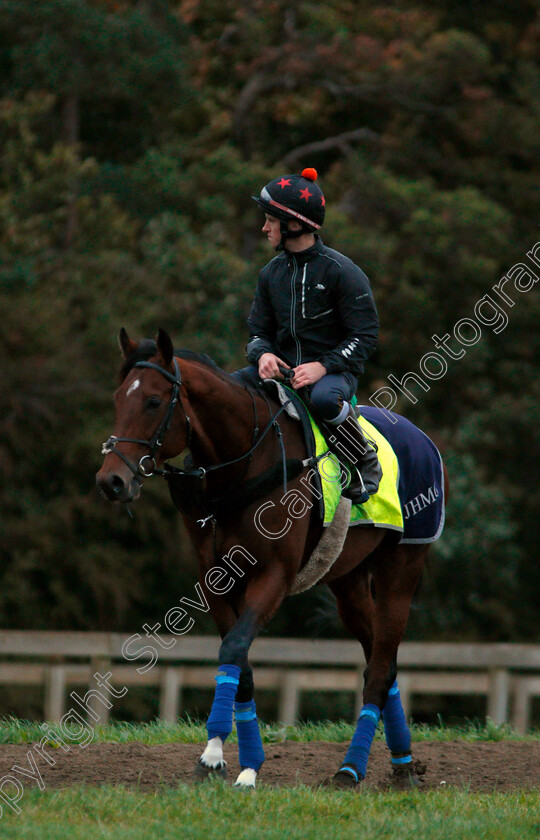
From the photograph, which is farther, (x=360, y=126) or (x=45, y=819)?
(x=360, y=126)

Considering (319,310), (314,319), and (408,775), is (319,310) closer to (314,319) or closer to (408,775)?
(314,319)

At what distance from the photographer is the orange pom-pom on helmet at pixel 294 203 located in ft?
20.3

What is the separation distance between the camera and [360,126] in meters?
24.3

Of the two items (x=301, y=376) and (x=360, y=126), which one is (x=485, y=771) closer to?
(x=301, y=376)

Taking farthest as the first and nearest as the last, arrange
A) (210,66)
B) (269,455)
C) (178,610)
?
(210,66)
(178,610)
(269,455)

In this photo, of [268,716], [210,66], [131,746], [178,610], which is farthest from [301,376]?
[210,66]

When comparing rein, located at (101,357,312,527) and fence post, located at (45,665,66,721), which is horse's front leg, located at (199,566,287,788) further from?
fence post, located at (45,665,66,721)

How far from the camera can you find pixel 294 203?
6199mm

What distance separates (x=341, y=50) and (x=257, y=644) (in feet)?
47.9

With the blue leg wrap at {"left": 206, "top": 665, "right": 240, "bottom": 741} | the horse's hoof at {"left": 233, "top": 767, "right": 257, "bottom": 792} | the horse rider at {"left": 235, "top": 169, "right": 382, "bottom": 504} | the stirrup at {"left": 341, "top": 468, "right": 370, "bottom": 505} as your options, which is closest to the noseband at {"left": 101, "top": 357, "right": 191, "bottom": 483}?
the horse rider at {"left": 235, "top": 169, "right": 382, "bottom": 504}

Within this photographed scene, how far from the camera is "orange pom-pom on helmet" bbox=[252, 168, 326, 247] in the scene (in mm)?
6199

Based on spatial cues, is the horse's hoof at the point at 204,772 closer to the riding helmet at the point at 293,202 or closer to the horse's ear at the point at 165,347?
the horse's ear at the point at 165,347

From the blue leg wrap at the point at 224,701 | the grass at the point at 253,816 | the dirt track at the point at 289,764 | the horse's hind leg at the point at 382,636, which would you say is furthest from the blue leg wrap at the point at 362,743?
the blue leg wrap at the point at 224,701

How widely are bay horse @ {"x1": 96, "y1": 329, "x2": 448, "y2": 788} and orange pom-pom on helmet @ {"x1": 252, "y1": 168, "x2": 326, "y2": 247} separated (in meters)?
0.89
